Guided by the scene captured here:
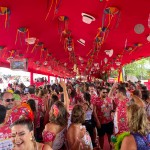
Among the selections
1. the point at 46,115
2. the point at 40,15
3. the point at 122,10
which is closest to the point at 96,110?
the point at 46,115

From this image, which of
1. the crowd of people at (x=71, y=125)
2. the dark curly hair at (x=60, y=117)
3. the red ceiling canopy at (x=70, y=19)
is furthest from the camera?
the red ceiling canopy at (x=70, y=19)

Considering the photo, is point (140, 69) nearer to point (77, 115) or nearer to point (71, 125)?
point (77, 115)

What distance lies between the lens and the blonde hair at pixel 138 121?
1854 millimetres

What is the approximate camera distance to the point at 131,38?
741cm

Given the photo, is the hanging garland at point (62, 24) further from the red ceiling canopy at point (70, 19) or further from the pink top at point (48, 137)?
the pink top at point (48, 137)

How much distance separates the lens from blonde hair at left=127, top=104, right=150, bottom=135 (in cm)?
185

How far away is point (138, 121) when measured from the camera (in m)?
1.93

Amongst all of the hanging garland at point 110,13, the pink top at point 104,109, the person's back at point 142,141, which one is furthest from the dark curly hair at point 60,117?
the hanging garland at point 110,13

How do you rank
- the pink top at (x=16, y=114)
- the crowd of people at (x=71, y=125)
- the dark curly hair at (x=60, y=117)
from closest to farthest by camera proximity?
the crowd of people at (x=71, y=125) < the pink top at (x=16, y=114) < the dark curly hair at (x=60, y=117)

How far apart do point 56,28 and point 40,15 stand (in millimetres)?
1294

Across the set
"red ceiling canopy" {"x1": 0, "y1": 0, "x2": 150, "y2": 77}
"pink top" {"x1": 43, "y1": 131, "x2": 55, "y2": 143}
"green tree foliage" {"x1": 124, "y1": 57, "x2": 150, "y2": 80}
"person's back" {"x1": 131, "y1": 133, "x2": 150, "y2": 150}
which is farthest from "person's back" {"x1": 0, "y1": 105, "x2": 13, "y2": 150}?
"green tree foliage" {"x1": 124, "y1": 57, "x2": 150, "y2": 80}

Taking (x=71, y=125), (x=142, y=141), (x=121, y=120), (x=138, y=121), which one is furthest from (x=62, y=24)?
(x=142, y=141)

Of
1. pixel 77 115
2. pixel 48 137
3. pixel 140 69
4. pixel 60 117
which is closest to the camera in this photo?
pixel 48 137

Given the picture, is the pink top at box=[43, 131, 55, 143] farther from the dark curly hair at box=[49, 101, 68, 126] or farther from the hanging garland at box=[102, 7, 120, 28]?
the hanging garland at box=[102, 7, 120, 28]
